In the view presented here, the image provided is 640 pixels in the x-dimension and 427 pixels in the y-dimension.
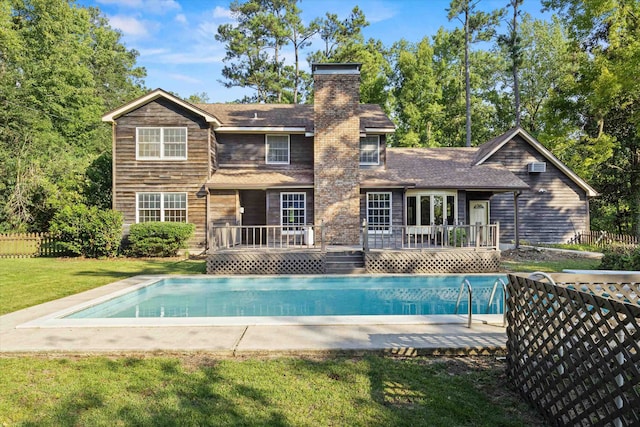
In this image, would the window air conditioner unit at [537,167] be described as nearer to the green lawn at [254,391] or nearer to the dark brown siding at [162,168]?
the dark brown siding at [162,168]

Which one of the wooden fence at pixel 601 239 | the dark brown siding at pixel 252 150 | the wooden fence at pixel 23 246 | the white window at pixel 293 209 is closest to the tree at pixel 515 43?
the wooden fence at pixel 601 239

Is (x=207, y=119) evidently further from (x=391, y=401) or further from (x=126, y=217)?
(x=391, y=401)

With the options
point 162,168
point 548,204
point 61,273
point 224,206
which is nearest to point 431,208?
point 548,204

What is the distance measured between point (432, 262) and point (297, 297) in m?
5.13

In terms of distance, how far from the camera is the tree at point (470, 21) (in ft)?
98.0

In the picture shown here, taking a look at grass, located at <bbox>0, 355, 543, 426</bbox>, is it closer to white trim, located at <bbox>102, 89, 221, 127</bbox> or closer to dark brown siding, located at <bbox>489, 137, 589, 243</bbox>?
white trim, located at <bbox>102, 89, 221, 127</bbox>

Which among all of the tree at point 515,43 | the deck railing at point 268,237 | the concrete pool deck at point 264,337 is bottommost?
the concrete pool deck at point 264,337

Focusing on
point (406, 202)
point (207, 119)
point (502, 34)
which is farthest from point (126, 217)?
point (502, 34)

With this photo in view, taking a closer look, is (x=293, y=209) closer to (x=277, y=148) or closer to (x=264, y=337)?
(x=277, y=148)

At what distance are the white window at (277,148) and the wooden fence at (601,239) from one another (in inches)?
640

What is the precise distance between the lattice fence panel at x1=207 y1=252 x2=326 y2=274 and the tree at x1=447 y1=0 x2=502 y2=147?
74.0 ft

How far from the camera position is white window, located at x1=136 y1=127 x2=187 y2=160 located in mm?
17109

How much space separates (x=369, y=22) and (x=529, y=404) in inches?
1450

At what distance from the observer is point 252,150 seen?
717 inches
